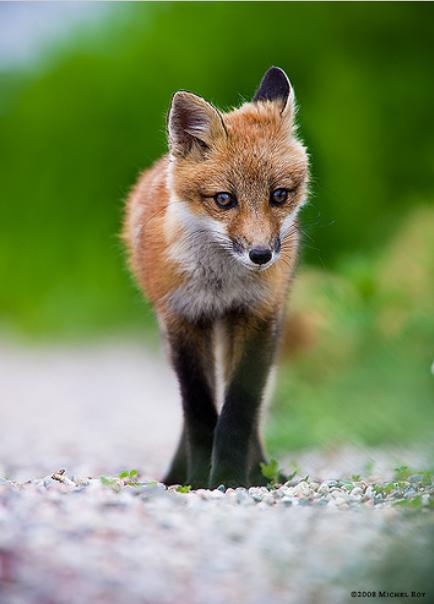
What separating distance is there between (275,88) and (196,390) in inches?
67.1

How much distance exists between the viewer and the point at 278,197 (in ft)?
17.5

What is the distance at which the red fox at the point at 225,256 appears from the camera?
17.3ft

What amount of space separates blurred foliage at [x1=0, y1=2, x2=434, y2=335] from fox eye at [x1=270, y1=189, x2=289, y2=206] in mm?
7460

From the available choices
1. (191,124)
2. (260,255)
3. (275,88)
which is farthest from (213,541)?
(275,88)

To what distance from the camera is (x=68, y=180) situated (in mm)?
17500

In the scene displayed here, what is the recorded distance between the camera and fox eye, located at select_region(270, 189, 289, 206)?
17.4ft

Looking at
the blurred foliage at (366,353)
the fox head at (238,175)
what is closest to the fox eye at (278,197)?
the fox head at (238,175)

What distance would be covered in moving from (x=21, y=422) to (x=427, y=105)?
7469mm

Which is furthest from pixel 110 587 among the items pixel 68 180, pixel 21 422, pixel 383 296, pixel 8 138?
pixel 8 138

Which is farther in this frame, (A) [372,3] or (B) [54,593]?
(A) [372,3]

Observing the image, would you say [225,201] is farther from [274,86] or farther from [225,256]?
[274,86]

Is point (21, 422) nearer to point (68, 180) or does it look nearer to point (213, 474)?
point (213, 474)

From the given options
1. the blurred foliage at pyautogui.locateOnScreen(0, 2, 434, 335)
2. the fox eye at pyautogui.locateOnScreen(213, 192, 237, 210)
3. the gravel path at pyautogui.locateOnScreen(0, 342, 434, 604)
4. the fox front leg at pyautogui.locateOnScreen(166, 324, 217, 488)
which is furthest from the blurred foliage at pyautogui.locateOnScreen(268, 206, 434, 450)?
the blurred foliage at pyautogui.locateOnScreen(0, 2, 434, 335)

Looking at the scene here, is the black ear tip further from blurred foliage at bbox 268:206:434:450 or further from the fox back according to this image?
blurred foliage at bbox 268:206:434:450
